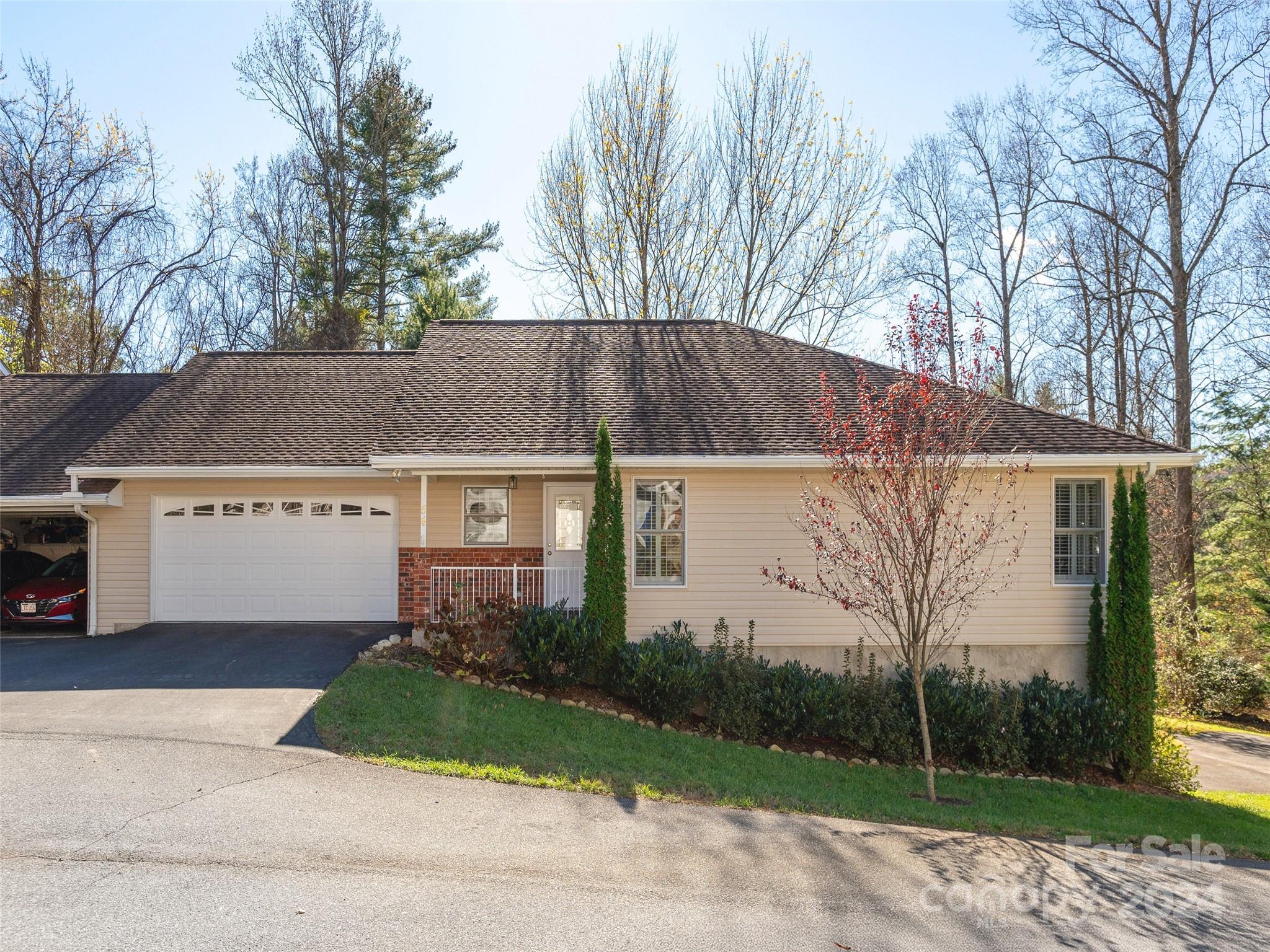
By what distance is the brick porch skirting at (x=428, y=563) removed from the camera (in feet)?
40.2

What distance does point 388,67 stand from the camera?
2730 centimetres

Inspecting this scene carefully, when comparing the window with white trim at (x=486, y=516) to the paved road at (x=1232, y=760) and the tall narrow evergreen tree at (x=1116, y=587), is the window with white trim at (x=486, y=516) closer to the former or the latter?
the tall narrow evergreen tree at (x=1116, y=587)

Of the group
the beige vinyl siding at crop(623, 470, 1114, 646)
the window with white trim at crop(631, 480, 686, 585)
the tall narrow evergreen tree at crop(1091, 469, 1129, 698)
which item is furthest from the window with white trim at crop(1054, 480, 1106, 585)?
the window with white trim at crop(631, 480, 686, 585)

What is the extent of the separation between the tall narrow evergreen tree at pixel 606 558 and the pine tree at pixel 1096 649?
21.3ft

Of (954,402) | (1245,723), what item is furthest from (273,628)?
(1245,723)

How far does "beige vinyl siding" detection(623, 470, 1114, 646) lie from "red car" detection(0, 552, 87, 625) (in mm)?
9956

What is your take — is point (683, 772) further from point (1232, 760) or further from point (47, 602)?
point (47, 602)

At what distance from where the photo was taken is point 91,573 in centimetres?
1424

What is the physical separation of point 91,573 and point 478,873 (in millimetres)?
11908

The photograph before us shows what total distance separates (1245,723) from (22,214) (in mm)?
33461

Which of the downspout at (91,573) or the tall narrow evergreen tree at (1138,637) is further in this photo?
the downspout at (91,573)

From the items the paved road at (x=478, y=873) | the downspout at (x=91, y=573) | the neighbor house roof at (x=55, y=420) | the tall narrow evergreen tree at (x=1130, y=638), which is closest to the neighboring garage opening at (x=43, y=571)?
the downspout at (x=91, y=573)

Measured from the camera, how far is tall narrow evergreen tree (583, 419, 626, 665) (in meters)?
11.2

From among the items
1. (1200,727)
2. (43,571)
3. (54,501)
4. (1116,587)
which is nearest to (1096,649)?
(1116,587)
